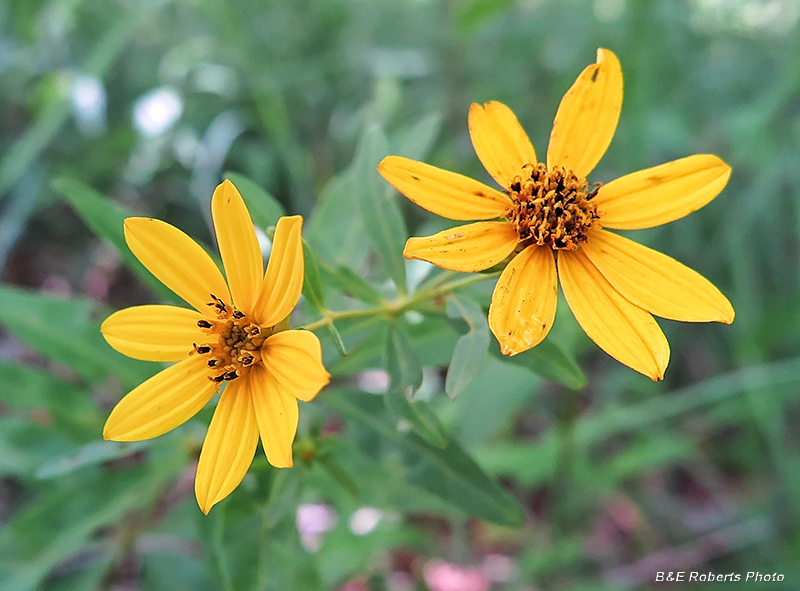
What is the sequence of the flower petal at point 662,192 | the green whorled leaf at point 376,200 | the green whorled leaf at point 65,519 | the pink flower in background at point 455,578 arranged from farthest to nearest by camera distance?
the pink flower in background at point 455,578
the green whorled leaf at point 65,519
the green whorled leaf at point 376,200
the flower petal at point 662,192

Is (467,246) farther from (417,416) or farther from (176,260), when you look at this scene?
(176,260)

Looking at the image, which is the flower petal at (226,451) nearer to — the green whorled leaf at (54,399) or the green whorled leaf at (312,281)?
the green whorled leaf at (312,281)

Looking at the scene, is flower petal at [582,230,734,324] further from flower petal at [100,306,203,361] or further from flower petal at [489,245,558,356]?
flower petal at [100,306,203,361]

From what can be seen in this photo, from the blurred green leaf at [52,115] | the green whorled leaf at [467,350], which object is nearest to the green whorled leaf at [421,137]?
the green whorled leaf at [467,350]

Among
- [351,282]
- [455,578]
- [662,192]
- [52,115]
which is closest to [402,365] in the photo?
[351,282]

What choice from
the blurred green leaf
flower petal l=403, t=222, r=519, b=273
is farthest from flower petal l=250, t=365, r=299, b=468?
the blurred green leaf
